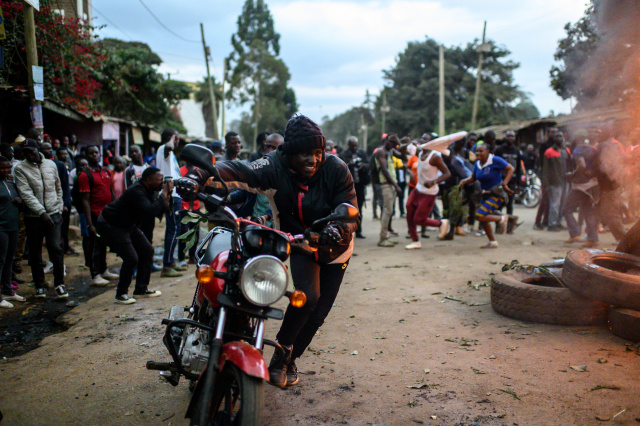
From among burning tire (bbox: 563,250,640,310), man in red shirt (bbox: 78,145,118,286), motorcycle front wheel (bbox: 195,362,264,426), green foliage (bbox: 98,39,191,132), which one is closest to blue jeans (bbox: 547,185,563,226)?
burning tire (bbox: 563,250,640,310)

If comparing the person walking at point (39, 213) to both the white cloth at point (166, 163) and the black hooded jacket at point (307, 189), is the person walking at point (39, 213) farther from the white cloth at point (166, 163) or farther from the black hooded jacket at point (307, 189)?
the black hooded jacket at point (307, 189)

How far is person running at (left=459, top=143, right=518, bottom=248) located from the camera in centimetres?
889

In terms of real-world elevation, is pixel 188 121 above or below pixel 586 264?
above

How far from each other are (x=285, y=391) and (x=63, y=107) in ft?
33.4

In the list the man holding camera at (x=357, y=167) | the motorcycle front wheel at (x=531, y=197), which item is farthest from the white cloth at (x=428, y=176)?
the motorcycle front wheel at (x=531, y=197)

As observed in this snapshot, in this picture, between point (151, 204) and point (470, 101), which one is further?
point (470, 101)

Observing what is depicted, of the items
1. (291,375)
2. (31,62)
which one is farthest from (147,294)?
(31,62)

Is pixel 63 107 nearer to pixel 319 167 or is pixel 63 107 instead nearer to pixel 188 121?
pixel 319 167

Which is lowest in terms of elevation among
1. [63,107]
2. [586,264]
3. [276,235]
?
[586,264]

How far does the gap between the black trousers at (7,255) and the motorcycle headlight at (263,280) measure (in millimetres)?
4745

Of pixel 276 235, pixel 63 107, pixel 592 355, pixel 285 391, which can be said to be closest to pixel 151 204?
pixel 285 391

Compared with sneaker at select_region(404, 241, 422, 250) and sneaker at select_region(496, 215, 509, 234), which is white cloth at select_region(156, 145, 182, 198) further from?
sneaker at select_region(496, 215, 509, 234)

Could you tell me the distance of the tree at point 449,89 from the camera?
41.6 metres

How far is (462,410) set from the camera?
10.2ft
